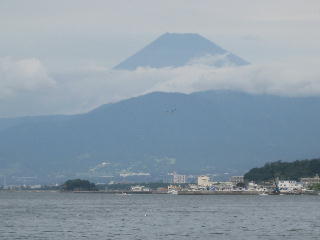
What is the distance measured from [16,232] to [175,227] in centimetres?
1150

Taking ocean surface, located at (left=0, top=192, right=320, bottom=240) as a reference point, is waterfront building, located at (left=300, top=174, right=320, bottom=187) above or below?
above

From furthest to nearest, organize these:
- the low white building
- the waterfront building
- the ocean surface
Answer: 1. the waterfront building
2. the low white building
3. the ocean surface

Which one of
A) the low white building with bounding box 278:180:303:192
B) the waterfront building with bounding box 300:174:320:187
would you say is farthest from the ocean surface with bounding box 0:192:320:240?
the waterfront building with bounding box 300:174:320:187

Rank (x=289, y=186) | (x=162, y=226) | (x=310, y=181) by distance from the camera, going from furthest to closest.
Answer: (x=310, y=181), (x=289, y=186), (x=162, y=226)

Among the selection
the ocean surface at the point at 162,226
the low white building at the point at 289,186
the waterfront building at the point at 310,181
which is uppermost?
the waterfront building at the point at 310,181

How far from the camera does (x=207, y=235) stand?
61.4m

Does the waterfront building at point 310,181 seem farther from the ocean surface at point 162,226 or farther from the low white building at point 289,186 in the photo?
the ocean surface at point 162,226

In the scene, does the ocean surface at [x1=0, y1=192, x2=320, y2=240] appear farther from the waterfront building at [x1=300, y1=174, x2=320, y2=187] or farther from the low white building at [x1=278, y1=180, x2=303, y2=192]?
the waterfront building at [x1=300, y1=174, x2=320, y2=187]

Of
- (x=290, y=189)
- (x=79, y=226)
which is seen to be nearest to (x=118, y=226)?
(x=79, y=226)

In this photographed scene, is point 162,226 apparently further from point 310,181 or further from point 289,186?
point 310,181

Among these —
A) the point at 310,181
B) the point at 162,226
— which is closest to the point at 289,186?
the point at 310,181

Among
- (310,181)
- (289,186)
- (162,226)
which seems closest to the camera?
(162,226)

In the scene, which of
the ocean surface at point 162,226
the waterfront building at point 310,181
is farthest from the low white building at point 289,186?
the ocean surface at point 162,226

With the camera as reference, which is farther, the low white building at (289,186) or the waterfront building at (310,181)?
the waterfront building at (310,181)
